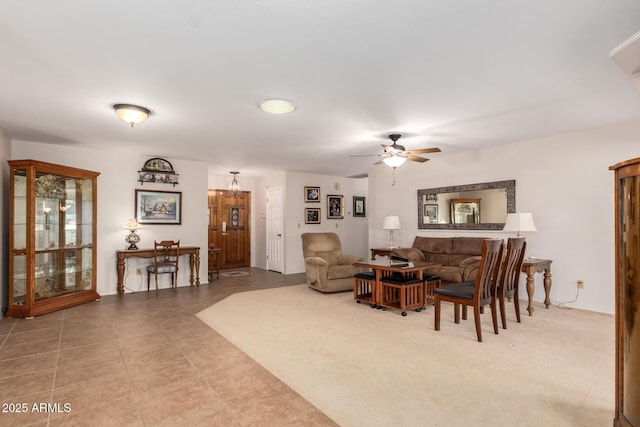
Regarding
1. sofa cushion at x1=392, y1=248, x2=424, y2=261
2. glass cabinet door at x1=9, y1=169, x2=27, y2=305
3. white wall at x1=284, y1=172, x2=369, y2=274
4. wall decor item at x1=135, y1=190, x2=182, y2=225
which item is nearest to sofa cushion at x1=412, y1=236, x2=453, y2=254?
sofa cushion at x1=392, y1=248, x2=424, y2=261

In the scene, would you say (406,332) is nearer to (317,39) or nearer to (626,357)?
(626,357)

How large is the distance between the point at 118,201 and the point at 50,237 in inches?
48.2

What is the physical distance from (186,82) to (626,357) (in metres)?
3.28

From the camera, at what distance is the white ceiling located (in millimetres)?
1965

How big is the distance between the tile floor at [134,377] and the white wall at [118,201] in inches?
60.6

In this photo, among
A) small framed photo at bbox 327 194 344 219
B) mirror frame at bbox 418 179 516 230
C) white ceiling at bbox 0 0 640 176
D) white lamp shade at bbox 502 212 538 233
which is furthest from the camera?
small framed photo at bbox 327 194 344 219

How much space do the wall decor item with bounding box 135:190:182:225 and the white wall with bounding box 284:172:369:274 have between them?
2.33m

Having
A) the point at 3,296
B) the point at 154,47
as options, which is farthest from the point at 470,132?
the point at 3,296

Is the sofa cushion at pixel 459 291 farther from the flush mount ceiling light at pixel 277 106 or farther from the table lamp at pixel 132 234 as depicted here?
the table lamp at pixel 132 234

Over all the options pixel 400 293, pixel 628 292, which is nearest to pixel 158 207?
pixel 400 293

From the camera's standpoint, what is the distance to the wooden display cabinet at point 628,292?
146 centimetres

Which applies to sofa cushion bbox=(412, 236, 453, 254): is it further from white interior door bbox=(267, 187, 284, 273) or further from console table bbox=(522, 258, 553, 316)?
white interior door bbox=(267, 187, 284, 273)

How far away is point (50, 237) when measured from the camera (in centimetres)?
477

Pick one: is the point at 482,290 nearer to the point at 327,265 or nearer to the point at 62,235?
the point at 327,265
